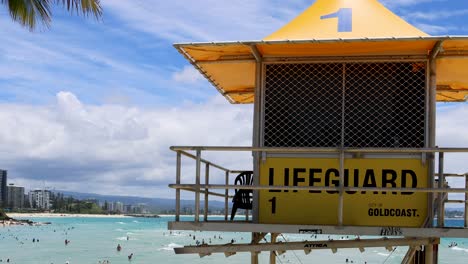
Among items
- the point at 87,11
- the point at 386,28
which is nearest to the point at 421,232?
the point at 386,28

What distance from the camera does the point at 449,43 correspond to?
1057 centimetres

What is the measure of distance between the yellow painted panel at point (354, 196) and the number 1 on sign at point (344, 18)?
197 cm

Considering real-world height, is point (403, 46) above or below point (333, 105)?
above

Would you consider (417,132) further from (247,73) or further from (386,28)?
(247,73)

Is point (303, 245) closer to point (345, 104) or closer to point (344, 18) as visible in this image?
point (345, 104)

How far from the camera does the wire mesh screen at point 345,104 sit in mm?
11023

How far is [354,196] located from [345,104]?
4.59 ft

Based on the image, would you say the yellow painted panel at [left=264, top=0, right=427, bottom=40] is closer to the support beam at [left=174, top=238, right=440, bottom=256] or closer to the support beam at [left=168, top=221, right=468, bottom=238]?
the support beam at [left=168, top=221, right=468, bottom=238]

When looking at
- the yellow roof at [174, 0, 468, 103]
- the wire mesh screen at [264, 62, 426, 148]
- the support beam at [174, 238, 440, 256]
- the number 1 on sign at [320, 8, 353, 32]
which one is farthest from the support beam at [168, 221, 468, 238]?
the number 1 on sign at [320, 8, 353, 32]

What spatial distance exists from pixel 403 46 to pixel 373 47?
0.43 meters

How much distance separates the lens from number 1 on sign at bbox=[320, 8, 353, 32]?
11086 millimetres

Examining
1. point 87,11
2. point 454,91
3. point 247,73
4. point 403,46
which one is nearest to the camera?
point 403,46

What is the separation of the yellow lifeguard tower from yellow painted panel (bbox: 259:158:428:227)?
0.6 inches

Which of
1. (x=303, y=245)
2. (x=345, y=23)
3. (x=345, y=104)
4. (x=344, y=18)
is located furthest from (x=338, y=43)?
(x=303, y=245)
